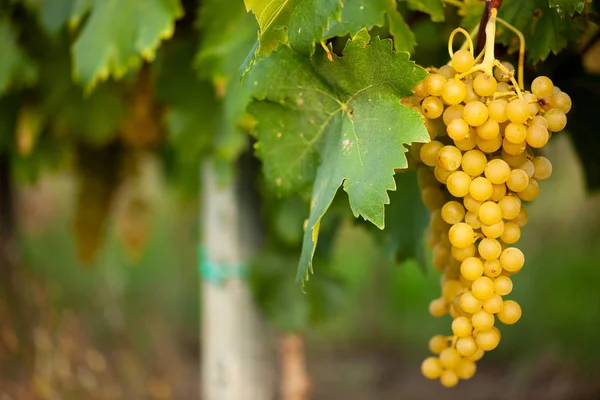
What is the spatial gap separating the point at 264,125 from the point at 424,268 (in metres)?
0.38

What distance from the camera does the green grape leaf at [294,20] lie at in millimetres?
533

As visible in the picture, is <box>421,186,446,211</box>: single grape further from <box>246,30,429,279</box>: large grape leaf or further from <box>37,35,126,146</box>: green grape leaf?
<box>37,35,126,146</box>: green grape leaf

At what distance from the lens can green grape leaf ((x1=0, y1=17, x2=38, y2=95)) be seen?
4.11 ft

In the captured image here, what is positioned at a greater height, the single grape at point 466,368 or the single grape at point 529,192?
the single grape at point 529,192

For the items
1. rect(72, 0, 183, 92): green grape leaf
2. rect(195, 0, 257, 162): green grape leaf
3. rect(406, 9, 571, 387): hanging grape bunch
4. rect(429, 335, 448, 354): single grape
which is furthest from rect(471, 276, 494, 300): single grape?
rect(72, 0, 183, 92): green grape leaf

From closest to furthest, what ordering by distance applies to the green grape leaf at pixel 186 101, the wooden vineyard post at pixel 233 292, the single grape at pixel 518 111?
the single grape at pixel 518 111 → the green grape leaf at pixel 186 101 → the wooden vineyard post at pixel 233 292

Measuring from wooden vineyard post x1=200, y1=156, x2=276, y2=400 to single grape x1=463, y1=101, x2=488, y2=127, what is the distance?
1.05 meters

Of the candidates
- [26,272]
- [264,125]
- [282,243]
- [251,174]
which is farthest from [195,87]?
[26,272]

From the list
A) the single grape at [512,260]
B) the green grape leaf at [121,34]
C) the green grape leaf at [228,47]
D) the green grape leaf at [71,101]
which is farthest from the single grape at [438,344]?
the green grape leaf at [71,101]

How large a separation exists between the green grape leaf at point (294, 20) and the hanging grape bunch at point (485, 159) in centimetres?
9

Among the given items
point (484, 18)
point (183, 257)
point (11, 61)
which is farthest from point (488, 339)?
point (183, 257)

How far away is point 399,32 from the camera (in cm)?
62

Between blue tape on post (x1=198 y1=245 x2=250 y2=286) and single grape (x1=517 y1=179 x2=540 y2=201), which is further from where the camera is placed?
blue tape on post (x1=198 y1=245 x2=250 y2=286)

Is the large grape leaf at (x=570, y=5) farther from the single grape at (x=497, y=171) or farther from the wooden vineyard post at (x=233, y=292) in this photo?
the wooden vineyard post at (x=233, y=292)
